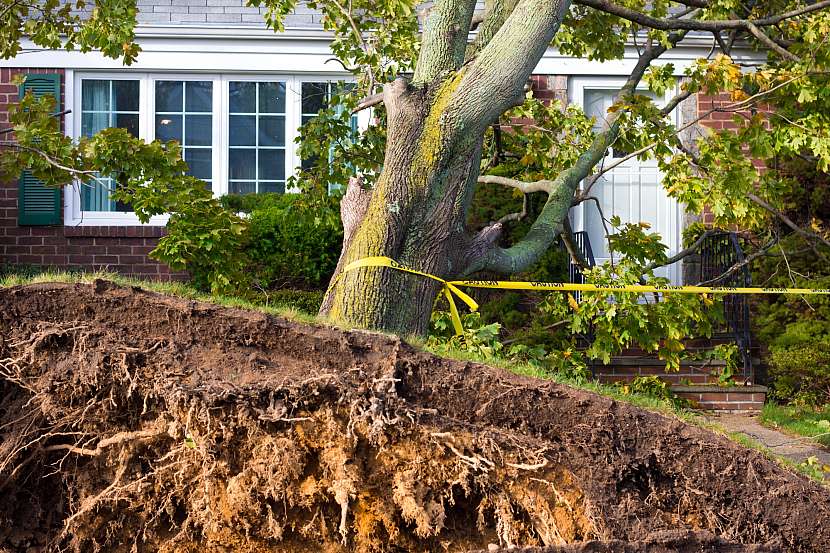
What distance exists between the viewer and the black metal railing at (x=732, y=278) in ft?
36.1

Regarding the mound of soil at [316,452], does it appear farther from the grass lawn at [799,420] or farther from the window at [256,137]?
the window at [256,137]

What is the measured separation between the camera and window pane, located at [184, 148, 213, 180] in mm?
12625

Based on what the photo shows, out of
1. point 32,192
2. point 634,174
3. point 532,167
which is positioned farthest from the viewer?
point 634,174

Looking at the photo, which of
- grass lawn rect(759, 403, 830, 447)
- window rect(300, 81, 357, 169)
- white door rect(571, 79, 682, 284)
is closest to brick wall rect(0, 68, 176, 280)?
window rect(300, 81, 357, 169)

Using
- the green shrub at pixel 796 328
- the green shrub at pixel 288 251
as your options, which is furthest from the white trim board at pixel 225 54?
the green shrub at pixel 796 328

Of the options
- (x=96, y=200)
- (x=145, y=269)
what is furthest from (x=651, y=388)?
(x=96, y=200)

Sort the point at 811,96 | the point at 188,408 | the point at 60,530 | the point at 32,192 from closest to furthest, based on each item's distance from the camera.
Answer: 1. the point at 188,408
2. the point at 60,530
3. the point at 811,96
4. the point at 32,192

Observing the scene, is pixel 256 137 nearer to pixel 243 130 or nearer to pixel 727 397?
pixel 243 130

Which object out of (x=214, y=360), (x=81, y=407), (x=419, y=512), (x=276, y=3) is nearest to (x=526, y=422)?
(x=419, y=512)

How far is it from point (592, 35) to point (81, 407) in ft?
21.9

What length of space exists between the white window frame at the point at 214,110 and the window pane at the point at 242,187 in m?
0.12

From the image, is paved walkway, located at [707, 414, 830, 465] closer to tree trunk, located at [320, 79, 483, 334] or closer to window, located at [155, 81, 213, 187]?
tree trunk, located at [320, 79, 483, 334]

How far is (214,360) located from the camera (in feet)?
12.3

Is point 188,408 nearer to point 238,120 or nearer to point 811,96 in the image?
point 811,96
